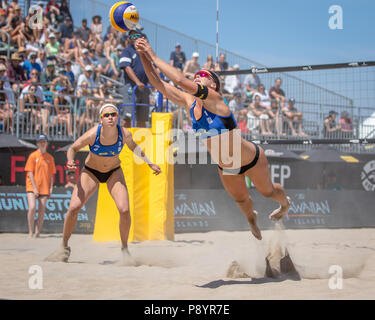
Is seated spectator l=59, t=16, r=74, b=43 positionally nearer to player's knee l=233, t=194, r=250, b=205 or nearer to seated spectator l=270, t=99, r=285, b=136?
seated spectator l=270, t=99, r=285, b=136

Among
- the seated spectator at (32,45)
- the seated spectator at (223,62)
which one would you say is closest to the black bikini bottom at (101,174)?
the seated spectator at (32,45)

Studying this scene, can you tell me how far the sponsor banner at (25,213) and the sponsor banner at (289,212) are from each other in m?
1.74

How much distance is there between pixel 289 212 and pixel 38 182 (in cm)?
529

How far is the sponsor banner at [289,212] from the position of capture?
9.64 metres

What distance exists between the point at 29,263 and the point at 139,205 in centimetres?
268

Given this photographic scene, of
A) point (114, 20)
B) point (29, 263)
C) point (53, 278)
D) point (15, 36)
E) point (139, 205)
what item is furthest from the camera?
point (15, 36)

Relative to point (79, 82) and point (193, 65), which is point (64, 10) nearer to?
point (79, 82)

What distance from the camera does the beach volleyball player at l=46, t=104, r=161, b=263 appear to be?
5867mm

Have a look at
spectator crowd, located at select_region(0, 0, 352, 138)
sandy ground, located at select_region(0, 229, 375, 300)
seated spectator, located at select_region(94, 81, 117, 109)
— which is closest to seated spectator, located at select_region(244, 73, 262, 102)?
spectator crowd, located at select_region(0, 0, 352, 138)

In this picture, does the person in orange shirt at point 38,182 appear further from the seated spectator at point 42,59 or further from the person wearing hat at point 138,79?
the seated spectator at point 42,59

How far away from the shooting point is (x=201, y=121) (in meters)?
4.59

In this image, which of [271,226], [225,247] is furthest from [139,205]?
[271,226]

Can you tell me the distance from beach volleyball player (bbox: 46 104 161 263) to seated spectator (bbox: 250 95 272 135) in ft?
21.5

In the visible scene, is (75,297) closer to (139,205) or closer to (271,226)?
(139,205)
